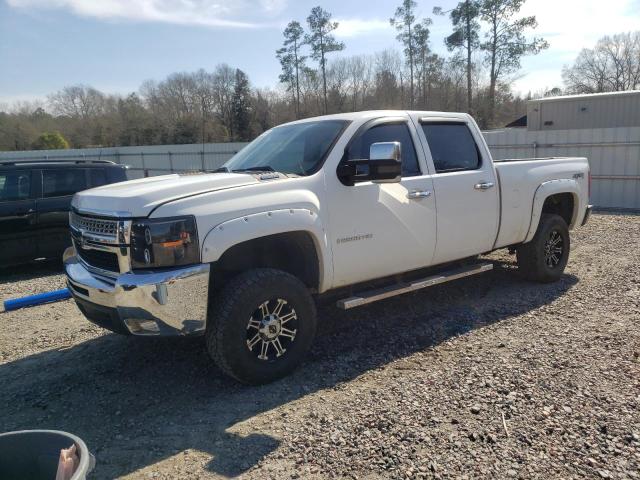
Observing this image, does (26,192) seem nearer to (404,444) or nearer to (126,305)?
(126,305)

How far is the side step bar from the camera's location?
4418 mm

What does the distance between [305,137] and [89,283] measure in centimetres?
222

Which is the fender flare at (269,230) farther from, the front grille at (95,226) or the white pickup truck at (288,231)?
the front grille at (95,226)

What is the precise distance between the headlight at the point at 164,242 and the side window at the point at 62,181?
18.5 feet

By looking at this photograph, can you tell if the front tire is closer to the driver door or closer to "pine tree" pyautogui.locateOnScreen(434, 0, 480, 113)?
the driver door

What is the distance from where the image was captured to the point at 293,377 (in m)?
4.17

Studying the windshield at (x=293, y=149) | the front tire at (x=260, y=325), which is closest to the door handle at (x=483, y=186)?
the windshield at (x=293, y=149)

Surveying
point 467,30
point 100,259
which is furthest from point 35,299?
point 467,30

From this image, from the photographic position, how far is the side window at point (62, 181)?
8.29 metres

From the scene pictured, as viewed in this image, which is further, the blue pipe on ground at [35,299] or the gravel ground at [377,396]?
the blue pipe on ground at [35,299]

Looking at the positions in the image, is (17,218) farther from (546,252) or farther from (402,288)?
(546,252)

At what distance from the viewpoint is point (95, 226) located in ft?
12.7

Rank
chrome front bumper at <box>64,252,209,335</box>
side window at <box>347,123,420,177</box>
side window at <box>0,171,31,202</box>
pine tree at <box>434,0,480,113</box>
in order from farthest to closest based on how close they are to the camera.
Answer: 1. pine tree at <box>434,0,480,113</box>
2. side window at <box>0,171,31,202</box>
3. side window at <box>347,123,420,177</box>
4. chrome front bumper at <box>64,252,209,335</box>

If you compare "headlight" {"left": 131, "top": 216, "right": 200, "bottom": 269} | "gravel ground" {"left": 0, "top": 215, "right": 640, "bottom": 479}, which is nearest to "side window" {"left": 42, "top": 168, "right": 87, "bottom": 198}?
"gravel ground" {"left": 0, "top": 215, "right": 640, "bottom": 479}
